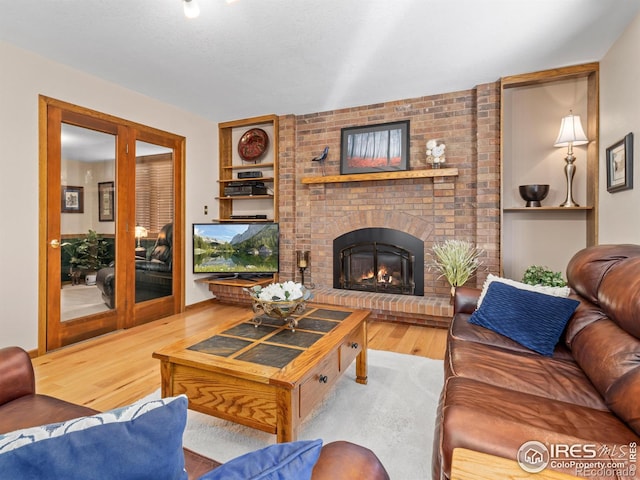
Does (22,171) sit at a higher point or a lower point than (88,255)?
higher

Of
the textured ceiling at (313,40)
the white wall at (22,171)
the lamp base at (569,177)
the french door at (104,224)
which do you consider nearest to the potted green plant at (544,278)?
the lamp base at (569,177)

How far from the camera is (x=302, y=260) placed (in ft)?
13.7

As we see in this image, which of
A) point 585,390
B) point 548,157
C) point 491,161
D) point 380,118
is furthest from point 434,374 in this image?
point 380,118

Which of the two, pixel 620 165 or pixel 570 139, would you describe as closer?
pixel 620 165

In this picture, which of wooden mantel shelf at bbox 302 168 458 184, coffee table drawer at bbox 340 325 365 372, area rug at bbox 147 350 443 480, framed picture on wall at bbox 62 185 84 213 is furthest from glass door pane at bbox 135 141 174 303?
coffee table drawer at bbox 340 325 365 372

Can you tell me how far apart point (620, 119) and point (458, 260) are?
1641 mm

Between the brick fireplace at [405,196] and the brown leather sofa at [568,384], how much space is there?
59.3 inches

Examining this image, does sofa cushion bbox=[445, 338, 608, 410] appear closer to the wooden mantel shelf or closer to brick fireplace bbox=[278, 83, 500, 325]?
brick fireplace bbox=[278, 83, 500, 325]

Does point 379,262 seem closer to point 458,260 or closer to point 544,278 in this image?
point 458,260

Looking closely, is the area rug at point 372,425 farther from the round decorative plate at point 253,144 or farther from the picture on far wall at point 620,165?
the round decorative plate at point 253,144

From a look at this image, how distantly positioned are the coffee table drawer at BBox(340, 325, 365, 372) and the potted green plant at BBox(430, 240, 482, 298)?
1578 mm

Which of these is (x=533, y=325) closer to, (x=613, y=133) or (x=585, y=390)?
(x=585, y=390)

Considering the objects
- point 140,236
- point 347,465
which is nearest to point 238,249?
point 140,236

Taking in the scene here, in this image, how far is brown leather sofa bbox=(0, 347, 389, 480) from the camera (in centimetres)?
64
